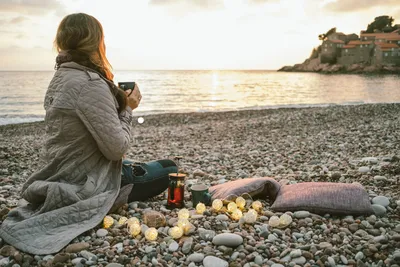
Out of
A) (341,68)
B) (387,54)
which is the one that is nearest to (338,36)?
(341,68)

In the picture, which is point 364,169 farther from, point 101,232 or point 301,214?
point 101,232

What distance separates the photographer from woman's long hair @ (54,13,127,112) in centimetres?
313

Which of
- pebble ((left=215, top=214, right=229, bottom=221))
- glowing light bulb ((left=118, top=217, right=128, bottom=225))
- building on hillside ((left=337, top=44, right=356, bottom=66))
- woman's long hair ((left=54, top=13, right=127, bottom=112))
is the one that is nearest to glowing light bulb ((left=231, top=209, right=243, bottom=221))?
pebble ((left=215, top=214, right=229, bottom=221))

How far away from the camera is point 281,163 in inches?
286

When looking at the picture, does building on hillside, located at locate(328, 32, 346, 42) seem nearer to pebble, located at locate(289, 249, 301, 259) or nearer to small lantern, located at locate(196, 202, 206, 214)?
small lantern, located at locate(196, 202, 206, 214)

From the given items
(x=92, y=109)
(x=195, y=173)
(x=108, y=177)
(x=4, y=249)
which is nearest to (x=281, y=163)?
(x=195, y=173)

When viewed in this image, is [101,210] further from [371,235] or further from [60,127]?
[371,235]

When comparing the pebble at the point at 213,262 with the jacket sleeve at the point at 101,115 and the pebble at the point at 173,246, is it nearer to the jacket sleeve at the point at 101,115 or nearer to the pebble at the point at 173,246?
the pebble at the point at 173,246

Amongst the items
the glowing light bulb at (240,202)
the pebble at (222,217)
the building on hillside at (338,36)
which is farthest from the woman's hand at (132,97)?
the building on hillside at (338,36)

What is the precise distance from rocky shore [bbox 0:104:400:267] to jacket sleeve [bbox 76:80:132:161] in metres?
0.95

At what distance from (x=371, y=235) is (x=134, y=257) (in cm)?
225

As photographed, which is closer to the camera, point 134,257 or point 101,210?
point 134,257

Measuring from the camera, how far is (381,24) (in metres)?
117

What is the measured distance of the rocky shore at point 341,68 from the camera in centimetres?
9119
